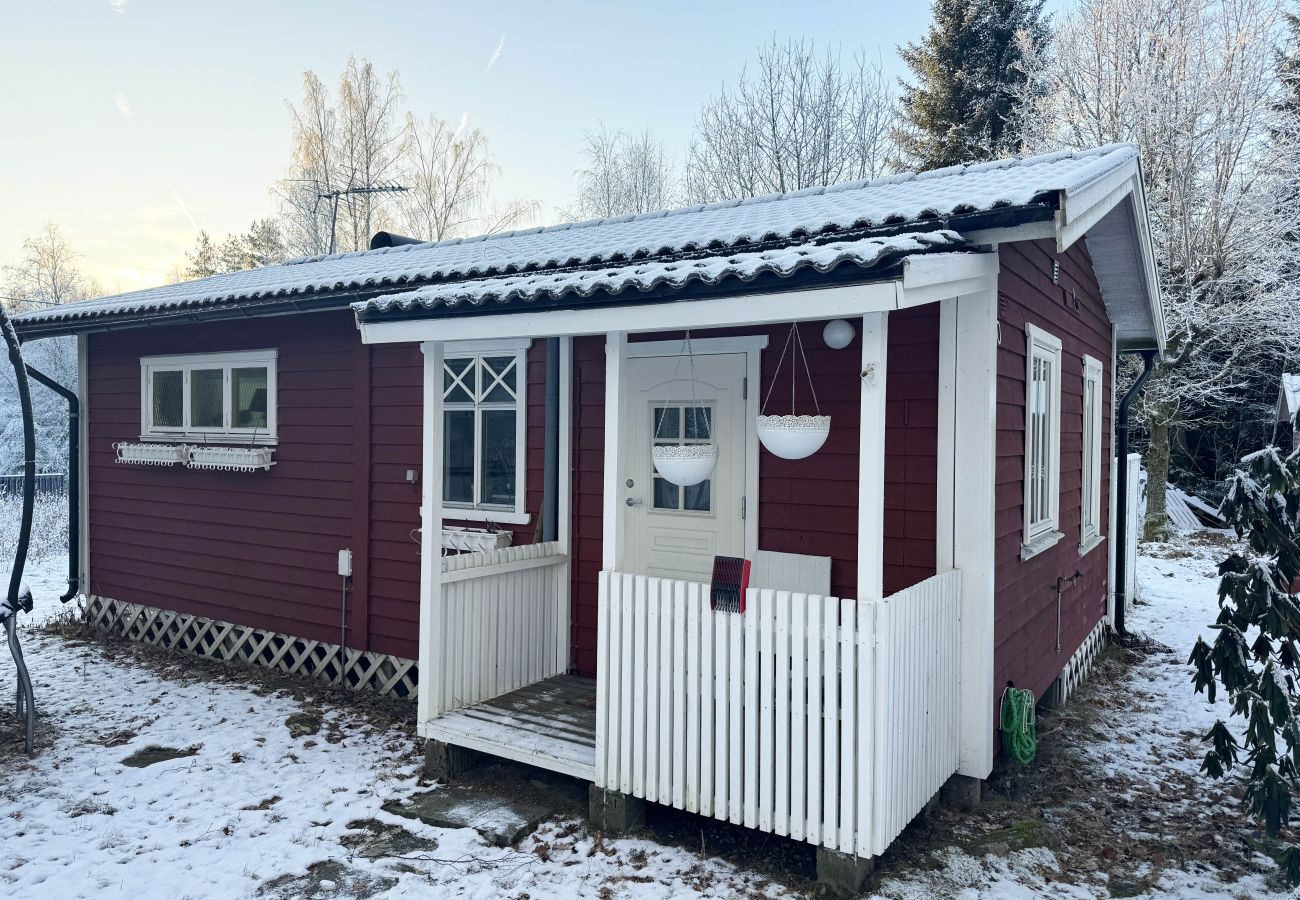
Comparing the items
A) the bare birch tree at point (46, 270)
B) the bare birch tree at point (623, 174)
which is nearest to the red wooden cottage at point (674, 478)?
the bare birch tree at point (623, 174)

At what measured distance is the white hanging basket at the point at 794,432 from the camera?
3.40m

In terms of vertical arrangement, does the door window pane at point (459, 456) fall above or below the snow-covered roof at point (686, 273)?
below

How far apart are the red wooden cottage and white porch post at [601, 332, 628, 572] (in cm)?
1

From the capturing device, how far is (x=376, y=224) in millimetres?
19906

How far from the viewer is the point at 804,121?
17.9 metres

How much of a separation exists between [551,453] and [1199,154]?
12.6 m

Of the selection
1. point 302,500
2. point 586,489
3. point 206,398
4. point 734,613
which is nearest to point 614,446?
point 734,613

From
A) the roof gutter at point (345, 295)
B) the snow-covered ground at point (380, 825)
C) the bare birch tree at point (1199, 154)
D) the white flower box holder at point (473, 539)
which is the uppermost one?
the bare birch tree at point (1199, 154)

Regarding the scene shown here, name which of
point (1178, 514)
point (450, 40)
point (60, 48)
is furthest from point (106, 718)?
point (1178, 514)

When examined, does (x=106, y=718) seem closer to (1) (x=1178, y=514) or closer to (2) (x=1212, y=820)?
(2) (x=1212, y=820)

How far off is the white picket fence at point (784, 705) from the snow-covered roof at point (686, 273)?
3.87 feet

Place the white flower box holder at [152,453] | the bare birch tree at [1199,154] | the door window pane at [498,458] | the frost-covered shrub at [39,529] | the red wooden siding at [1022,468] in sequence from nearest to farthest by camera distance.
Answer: the red wooden siding at [1022,468], the door window pane at [498,458], the white flower box holder at [152,453], the frost-covered shrub at [39,529], the bare birch tree at [1199,154]

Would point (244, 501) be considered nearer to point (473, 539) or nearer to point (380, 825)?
point (473, 539)

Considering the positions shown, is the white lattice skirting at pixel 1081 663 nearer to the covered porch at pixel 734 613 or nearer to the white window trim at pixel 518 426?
the covered porch at pixel 734 613
